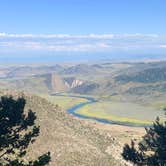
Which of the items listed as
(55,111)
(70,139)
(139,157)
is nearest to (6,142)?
(139,157)

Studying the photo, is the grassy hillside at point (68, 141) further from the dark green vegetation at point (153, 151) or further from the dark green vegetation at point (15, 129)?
the dark green vegetation at point (15, 129)

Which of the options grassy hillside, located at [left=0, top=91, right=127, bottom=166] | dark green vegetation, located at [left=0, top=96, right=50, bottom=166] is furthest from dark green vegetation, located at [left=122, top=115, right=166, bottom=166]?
grassy hillside, located at [left=0, top=91, right=127, bottom=166]

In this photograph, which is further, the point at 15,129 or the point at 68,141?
the point at 68,141

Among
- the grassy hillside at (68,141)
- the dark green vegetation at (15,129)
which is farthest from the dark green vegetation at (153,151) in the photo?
the grassy hillside at (68,141)

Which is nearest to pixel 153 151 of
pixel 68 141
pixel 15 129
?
pixel 15 129

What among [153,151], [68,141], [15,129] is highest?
[15,129]

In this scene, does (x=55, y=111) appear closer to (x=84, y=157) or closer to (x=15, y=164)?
(x=84, y=157)

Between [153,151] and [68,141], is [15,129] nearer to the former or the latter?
[153,151]

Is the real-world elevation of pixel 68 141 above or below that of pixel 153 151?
below

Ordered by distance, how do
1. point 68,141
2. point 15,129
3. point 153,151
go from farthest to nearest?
point 68,141 < point 153,151 < point 15,129

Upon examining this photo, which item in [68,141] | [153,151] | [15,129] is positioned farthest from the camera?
[68,141]
